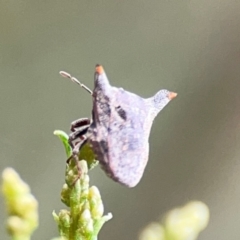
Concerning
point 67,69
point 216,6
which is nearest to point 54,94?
point 67,69

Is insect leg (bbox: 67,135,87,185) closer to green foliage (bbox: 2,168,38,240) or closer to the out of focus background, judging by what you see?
green foliage (bbox: 2,168,38,240)

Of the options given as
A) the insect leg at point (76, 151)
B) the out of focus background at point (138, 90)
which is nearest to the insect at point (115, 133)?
the insect leg at point (76, 151)

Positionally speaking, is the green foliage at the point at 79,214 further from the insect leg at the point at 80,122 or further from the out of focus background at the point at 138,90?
the out of focus background at the point at 138,90

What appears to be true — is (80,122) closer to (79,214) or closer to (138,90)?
(79,214)

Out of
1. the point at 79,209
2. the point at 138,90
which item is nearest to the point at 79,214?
the point at 79,209

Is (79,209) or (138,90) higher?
(138,90)

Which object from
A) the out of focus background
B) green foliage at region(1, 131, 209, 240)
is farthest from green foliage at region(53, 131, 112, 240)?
the out of focus background
